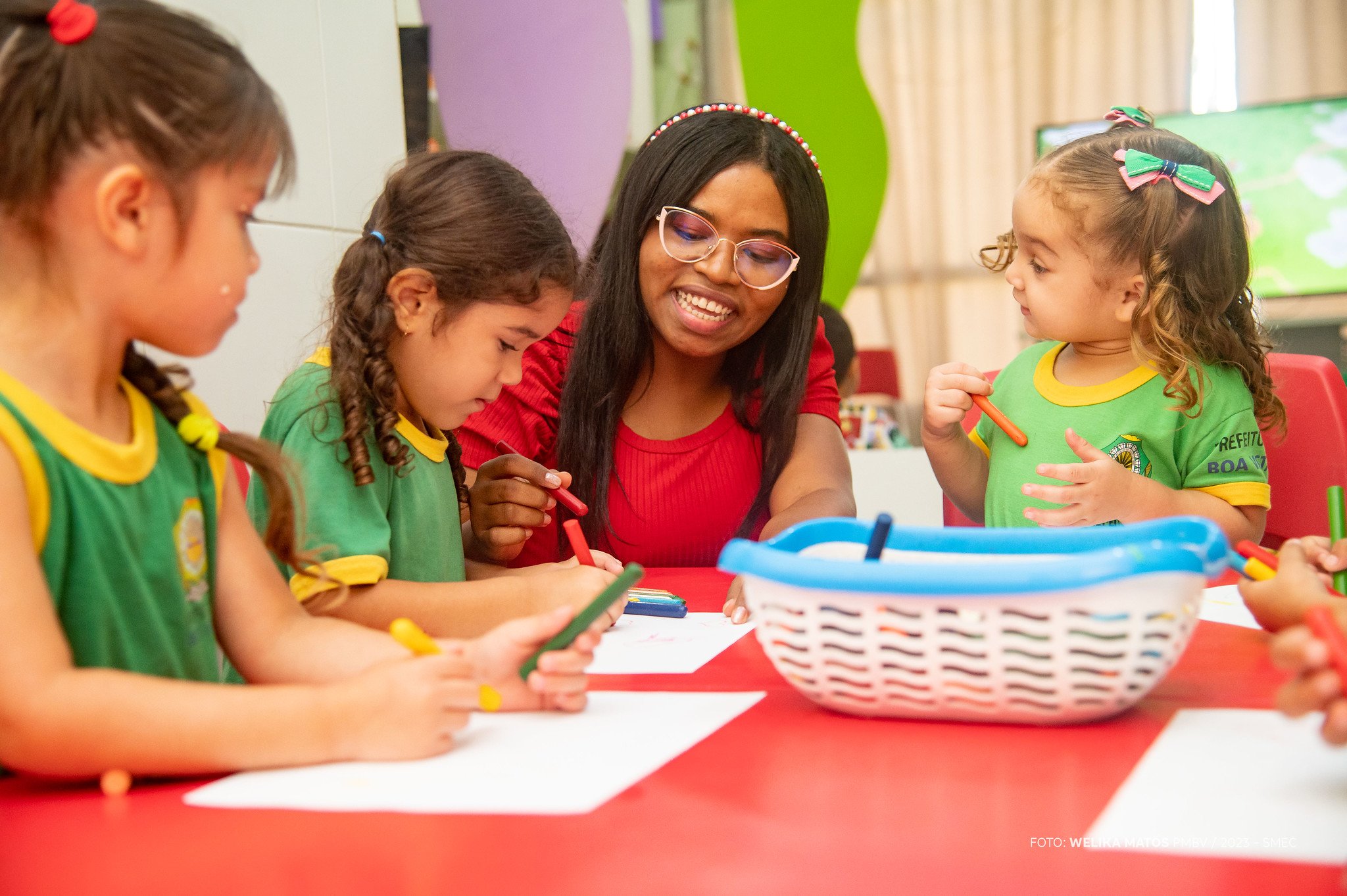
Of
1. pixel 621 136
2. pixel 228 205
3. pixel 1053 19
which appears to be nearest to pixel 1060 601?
pixel 228 205

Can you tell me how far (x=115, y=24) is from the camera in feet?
2.05

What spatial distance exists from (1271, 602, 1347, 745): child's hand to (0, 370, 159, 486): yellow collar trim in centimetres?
64

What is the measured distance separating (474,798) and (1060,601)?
315mm

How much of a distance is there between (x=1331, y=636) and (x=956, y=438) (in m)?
0.87

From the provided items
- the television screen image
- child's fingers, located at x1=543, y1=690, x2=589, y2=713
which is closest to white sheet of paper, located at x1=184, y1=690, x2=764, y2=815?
child's fingers, located at x1=543, y1=690, x2=589, y2=713

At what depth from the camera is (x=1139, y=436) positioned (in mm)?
1231

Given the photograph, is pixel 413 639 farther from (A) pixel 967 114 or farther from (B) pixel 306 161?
(A) pixel 967 114

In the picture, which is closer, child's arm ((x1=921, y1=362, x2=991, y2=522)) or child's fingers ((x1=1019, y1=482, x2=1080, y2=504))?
child's fingers ((x1=1019, y1=482, x2=1080, y2=504))

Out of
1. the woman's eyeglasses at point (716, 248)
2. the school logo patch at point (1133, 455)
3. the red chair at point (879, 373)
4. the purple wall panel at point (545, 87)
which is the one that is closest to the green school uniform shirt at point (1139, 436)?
the school logo patch at point (1133, 455)

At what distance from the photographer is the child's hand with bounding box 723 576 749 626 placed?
95 cm

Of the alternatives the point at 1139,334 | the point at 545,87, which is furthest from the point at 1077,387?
the point at 545,87

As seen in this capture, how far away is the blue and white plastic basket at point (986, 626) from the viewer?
560mm

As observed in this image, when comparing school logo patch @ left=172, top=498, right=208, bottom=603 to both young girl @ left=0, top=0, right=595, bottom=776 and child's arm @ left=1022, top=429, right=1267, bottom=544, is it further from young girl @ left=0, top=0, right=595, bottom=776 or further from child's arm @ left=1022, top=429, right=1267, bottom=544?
child's arm @ left=1022, top=429, right=1267, bottom=544

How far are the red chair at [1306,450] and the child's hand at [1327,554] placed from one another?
1.36 feet
